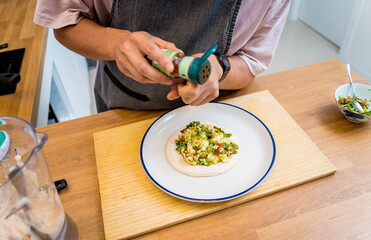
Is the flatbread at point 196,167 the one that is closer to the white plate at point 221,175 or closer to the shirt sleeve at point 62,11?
the white plate at point 221,175

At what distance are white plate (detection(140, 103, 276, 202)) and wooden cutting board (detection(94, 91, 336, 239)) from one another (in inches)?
1.1

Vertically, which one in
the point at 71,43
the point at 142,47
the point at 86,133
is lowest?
the point at 86,133

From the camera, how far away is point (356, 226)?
2.08 ft

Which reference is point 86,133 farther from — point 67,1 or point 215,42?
point 215,42

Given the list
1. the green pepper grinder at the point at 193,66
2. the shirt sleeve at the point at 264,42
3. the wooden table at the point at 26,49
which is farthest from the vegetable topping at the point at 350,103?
the wooden table at the point at 26,49

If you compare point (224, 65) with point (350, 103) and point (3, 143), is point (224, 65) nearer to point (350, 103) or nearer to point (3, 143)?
point (350, 103)

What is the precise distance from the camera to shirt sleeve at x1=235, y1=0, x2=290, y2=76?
3.10 ft

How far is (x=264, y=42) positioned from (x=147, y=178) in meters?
0.67

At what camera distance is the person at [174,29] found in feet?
2.73

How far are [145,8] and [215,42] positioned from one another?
0.26m

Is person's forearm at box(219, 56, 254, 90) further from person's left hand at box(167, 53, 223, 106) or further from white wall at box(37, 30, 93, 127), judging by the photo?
white wall at box(37, 30, 93, 127)

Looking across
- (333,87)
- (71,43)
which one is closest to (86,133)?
(71,43)

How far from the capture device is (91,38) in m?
0.85

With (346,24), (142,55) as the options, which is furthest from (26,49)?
(346,24)
